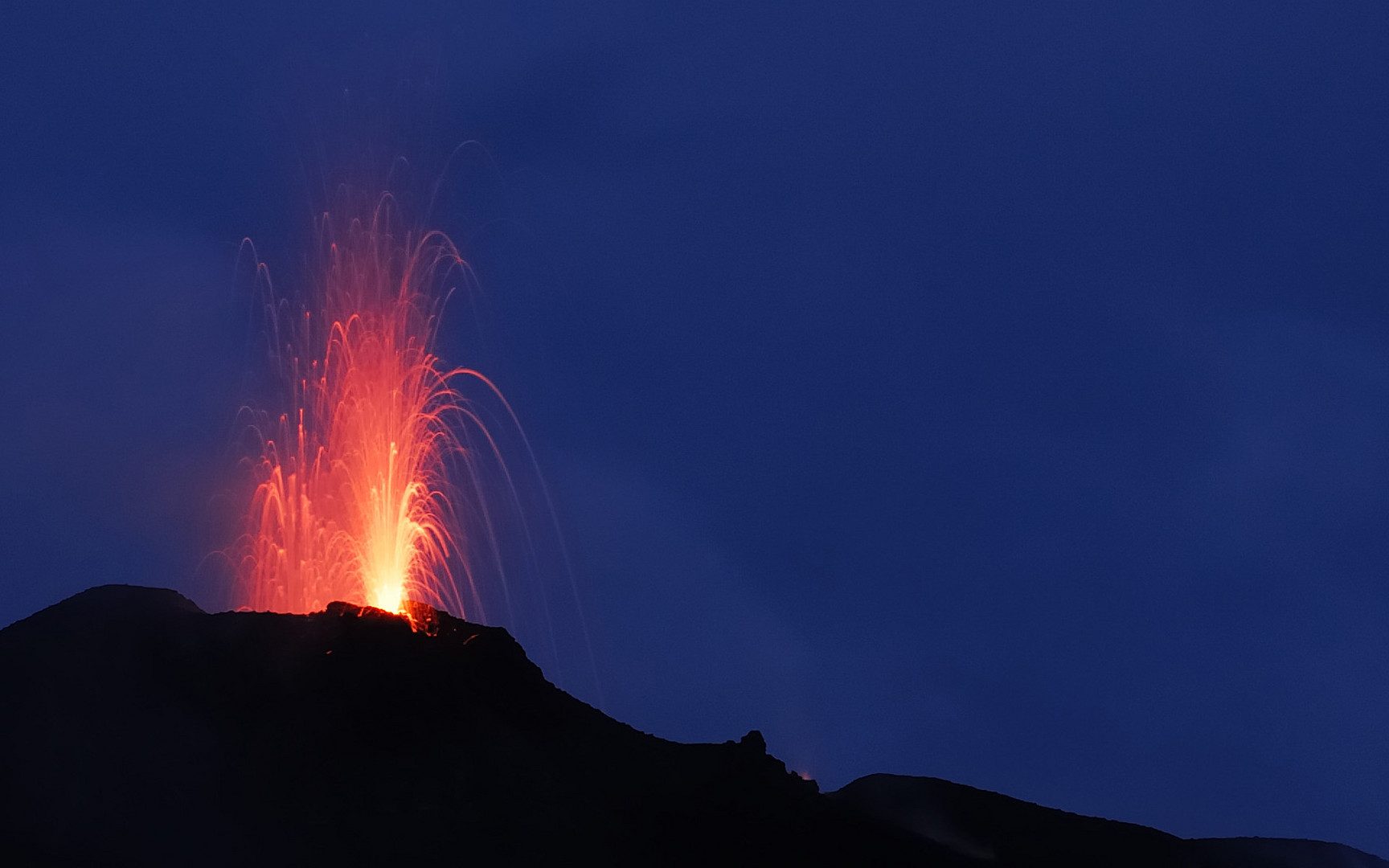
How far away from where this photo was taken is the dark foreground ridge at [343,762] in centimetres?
4753

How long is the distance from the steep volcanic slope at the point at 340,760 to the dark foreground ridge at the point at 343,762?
9 cm

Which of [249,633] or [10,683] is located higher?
[249,633]

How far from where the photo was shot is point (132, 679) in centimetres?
5438

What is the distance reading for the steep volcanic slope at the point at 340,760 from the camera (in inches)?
1873

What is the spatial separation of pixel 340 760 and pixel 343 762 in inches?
6.2

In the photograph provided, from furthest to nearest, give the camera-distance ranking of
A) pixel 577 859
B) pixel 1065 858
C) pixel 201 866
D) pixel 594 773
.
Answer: pixel 1065 858, pixel 594 773, pixel 577 859, pixel 201 866

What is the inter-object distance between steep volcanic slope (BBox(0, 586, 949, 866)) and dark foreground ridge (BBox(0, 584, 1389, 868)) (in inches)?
3.5

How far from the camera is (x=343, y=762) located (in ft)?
172

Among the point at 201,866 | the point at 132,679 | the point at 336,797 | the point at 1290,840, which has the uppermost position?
the point at 1290,840

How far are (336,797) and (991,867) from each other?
3307cm

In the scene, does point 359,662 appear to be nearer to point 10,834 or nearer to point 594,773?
point 594,773

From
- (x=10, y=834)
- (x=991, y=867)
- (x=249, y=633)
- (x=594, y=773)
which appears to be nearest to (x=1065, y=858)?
(x=991, y=867)

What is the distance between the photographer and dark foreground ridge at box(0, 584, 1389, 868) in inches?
1871

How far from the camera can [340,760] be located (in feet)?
173
